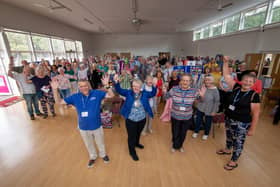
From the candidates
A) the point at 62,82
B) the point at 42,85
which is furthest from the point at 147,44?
the point at 42,85

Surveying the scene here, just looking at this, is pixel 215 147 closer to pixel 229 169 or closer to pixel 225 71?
pixel 229 169

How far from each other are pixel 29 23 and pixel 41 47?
1.27 metres

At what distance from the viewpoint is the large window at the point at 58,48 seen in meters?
8.30

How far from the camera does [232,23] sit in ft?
26.6

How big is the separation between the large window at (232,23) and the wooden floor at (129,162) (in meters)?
7.36

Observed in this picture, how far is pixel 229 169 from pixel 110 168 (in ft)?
6.57

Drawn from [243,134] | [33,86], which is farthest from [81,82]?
[33,86]

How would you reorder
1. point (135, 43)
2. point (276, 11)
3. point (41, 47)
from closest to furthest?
point (276, 11) < point (41, 47) < point (135, 43)

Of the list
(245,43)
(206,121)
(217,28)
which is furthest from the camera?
(217,28)

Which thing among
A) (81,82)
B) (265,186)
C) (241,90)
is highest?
(81,82)

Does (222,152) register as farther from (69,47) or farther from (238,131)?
(69,47)

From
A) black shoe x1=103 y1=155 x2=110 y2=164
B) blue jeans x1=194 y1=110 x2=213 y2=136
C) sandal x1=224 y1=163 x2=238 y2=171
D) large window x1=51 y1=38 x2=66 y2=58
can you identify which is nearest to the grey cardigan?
blue jeans x1=194 y1=110 x2=213 y2=136

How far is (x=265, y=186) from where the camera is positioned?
1.83 meters

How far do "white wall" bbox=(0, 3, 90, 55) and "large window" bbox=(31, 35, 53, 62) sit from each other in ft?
1.26
